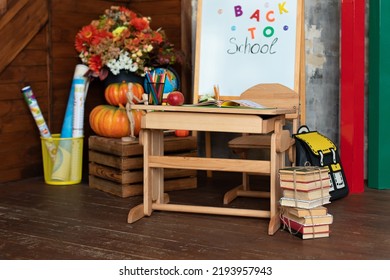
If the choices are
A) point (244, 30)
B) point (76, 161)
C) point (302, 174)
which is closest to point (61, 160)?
point (76, 161)

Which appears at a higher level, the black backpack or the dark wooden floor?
the black backpack

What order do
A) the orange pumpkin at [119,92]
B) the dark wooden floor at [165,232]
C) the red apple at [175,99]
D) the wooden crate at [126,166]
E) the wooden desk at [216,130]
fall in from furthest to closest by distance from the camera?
the orange pumpkin at [119,92]
the wooden crate at [126,166]
the red apple at [175,99]
the wooden desk at [216,130]
the dark wooden floor at [165,232]

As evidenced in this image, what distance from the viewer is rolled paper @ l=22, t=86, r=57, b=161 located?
4227 mm

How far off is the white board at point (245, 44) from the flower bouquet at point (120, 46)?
1.29 ft

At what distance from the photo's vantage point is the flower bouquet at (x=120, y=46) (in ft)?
14.0

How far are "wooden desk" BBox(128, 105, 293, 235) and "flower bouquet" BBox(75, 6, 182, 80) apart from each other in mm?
1041

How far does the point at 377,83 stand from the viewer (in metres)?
4.03

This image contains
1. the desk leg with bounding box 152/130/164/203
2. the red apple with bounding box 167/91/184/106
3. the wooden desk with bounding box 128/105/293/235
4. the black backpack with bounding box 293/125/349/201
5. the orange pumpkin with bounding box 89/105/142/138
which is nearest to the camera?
the wooden desk with bounding box 128/105/293/235

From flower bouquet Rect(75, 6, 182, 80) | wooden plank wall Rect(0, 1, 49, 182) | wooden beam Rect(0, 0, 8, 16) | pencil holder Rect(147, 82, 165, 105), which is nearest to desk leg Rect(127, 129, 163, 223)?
pencil holder Rect(147, 82, 165, 105)

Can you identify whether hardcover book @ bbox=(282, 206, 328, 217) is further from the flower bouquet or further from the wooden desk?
the flower bouquet

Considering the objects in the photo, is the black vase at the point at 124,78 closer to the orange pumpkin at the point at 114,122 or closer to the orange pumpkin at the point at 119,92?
the orange pumpkin at the point at 119,92

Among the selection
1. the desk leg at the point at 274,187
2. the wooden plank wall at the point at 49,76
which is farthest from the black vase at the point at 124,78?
the desk leg at the point at 274,187

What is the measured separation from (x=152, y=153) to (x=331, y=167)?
1077mm

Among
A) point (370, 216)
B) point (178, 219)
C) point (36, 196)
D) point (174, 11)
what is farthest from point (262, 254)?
point (174, 11)
